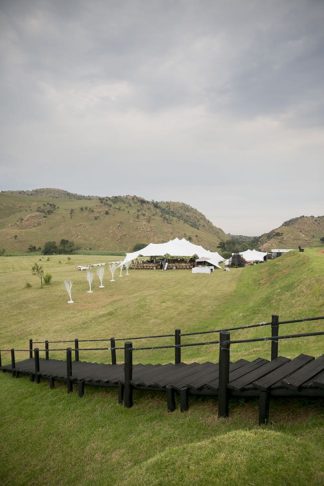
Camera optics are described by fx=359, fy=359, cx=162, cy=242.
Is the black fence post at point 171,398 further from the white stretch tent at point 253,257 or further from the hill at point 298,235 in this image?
the hill at point 298,235

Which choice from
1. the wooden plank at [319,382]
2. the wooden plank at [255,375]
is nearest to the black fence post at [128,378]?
the wooden plank at [255,375]

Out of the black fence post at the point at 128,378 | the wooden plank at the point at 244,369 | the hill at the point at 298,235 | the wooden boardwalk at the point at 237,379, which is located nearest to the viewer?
the wooden boardwalk at the point at 237,379

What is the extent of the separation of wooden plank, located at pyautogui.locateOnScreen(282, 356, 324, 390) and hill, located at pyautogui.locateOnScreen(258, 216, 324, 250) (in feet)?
413

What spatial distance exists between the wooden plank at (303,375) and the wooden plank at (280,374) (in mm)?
168

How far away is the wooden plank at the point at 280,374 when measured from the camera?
5.32 m

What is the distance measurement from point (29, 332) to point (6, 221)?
168 m

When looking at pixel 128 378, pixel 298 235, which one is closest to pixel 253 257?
pixel 128 378

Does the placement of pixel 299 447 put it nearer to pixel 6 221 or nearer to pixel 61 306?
pixel 61 306

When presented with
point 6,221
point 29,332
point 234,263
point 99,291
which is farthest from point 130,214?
point 29,332

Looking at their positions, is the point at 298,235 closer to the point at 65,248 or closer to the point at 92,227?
the point at 92,227

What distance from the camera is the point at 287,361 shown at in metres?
6.54

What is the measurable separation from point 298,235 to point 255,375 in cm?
16419

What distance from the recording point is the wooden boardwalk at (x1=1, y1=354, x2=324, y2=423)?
204 inches

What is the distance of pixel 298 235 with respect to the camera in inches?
6265
